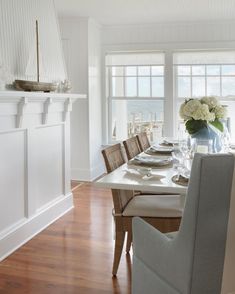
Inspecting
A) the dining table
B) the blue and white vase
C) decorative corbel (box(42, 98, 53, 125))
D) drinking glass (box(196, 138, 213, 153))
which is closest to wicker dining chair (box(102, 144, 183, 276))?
the dining table

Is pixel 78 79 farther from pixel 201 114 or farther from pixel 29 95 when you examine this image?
pixel 201 114

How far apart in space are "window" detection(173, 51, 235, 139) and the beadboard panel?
94.6 inches

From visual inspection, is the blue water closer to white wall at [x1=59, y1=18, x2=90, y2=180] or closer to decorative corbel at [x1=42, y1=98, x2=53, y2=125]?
white wall at [x1=59, y1=18, x2=90, y2=180]

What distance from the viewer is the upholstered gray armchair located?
1618 mm

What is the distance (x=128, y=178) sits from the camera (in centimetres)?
248

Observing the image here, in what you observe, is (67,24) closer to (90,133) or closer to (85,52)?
(85,52)

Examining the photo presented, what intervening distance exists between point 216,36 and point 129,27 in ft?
4.58

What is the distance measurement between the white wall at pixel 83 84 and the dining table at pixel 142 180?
3.25 m

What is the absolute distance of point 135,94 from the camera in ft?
21.5

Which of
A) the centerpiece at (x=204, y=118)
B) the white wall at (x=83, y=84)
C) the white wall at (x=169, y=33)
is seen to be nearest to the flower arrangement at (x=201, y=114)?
the centerpiece at (x=204, y=118)

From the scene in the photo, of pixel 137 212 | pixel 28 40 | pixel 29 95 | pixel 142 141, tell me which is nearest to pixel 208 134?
pixel 137 212

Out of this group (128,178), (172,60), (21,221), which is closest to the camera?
(128,178)

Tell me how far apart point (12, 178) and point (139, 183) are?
57.9 inches

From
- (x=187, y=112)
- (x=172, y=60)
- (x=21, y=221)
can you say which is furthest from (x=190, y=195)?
(x=172, y=60)
